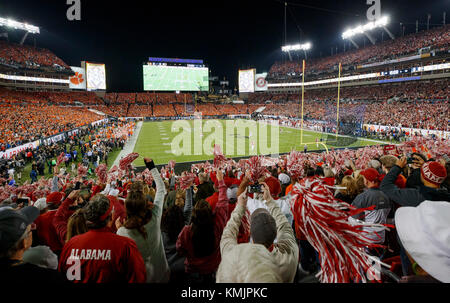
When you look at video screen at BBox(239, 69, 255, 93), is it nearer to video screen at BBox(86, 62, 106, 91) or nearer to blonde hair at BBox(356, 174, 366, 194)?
video screen at BBox(86, 62, 106, 91)

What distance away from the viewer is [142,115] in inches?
2381

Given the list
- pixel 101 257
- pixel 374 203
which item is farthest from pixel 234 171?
pixel 101 257

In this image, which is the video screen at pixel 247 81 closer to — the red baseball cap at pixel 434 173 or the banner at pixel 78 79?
the banner at pixel 78 79

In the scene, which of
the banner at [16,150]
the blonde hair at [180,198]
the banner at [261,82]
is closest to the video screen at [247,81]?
the banner at [261,82]

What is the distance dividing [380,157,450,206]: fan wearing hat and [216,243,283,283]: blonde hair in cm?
245

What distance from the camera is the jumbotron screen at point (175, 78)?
67500 millimetres

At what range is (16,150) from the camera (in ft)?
60.2

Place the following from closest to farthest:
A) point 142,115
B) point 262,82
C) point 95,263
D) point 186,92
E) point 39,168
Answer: point 95,263
point 39,168
point 142,115
point 186,92
point 262,82

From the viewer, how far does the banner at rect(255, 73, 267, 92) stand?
84.8 m

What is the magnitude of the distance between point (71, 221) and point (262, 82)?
88.0 meters

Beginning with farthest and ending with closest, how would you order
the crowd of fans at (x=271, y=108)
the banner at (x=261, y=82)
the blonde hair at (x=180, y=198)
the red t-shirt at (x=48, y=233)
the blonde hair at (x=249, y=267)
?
the banner at (x=261, y=82), the crowd of fans at (x=271, y=108), the blonde hair at (x=180, y=198), the red t-shirt at (x=48, y=233), the blonde hair at (x=249, y=267)

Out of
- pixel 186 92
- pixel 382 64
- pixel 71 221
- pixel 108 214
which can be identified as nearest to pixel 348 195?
pixel 108 214

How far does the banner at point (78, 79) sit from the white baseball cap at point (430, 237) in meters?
74.0

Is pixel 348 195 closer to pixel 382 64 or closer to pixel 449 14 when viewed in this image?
pixel 382 64
